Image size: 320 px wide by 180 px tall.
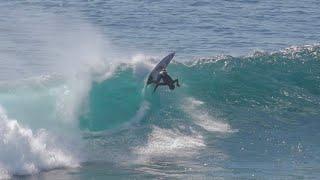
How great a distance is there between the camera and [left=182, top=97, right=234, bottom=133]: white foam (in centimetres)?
2400

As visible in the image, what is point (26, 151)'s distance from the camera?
20203 millimetres

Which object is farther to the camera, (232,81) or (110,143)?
(232,81)

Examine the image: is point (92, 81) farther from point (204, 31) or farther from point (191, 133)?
point (204, 31)

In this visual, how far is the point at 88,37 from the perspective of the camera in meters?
32.4

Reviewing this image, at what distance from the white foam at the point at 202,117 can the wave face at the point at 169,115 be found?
0.02 metres

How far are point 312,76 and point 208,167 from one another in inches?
346

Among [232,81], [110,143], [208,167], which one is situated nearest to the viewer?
[208,167]

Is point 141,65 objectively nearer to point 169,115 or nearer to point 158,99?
point 158,99

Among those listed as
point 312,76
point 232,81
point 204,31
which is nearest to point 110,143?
point 232,81

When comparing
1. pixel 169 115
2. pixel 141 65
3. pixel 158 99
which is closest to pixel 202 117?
pixel 169 115

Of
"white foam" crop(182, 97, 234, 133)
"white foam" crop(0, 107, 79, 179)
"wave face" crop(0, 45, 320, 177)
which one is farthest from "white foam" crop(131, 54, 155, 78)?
"white foam" crop(0, 107, 79, 179)

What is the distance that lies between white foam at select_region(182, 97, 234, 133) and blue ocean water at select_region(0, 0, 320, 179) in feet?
0.09

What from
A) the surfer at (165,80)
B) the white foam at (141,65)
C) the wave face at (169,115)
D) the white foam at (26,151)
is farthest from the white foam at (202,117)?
the white foam at (26,151)

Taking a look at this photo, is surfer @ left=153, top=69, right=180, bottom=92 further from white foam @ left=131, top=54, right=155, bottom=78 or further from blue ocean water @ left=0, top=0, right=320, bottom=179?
white foam @ left=131, top=54, right=155, bottom=78
